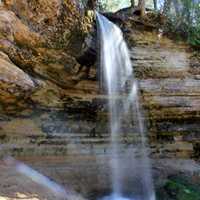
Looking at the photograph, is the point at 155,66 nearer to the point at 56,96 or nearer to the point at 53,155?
the point at 56,96

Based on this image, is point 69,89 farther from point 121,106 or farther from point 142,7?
point 142,7

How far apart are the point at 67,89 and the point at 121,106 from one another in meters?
1.51

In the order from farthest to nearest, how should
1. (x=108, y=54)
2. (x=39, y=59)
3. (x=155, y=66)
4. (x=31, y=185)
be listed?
(x=155, y=66)
(x=108, y=54)
(x=39, y=59)
(x=31, y=185)

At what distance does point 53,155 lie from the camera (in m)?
8.90

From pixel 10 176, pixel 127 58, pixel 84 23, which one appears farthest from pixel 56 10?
pixel 10 176

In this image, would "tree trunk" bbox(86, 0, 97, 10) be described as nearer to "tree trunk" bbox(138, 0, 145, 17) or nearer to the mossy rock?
"tree trunk" bbox(138, 0, 145, 17)

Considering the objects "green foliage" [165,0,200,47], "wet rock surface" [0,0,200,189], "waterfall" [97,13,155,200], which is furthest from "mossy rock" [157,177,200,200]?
"green foliage" [165,0,200,47]

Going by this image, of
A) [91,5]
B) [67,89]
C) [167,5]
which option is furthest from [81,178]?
[167,5]

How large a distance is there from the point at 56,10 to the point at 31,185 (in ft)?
13.6

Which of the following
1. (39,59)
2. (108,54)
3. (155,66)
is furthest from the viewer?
(155,66)

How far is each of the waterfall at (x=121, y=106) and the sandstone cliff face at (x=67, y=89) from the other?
0.24 m

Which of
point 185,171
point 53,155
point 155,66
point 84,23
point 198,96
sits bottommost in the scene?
point 185,171

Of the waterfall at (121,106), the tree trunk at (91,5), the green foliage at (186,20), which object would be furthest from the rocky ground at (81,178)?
the tree trunk at (91,5)

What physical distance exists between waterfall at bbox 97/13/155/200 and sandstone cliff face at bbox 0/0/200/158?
9.6 inches
